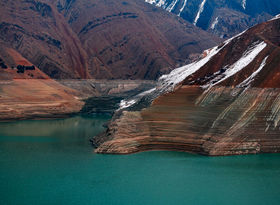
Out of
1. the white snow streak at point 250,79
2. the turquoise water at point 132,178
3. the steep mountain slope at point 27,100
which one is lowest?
the steep mountain slope at point 27,100

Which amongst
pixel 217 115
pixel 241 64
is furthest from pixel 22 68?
pixel 217 115

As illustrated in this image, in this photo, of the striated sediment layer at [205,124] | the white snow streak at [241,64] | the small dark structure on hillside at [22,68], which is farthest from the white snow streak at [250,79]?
the small dark structure on hillside at [22,68]

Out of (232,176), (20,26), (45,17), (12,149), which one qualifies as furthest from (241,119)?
(45,17)

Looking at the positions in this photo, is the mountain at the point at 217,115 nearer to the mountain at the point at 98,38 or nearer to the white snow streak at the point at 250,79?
the white snow streak at the point at 250,79

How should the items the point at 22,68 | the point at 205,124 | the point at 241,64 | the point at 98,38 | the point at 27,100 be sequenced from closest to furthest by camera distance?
the point at 205,124 → the point at 241,64 → the point at 27,100 → the point at 22,68 → the point at 98,38

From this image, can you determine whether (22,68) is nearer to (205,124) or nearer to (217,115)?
(205,124)

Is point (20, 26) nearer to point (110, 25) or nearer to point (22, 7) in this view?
point (22, 7)

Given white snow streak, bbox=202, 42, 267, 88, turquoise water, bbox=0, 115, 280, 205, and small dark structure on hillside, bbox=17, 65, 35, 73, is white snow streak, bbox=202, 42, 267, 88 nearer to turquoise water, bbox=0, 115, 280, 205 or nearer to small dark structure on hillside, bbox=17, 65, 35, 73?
turquoise water, bbox=0, 115, 280, 205
